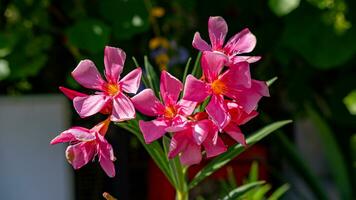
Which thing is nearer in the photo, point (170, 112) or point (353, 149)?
point (170, 112)

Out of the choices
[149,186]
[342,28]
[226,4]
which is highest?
[226,4]

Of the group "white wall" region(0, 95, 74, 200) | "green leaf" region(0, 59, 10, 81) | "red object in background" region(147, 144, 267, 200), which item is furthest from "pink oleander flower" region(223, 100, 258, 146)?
"red object in background" region(147, 144, 267, 200)

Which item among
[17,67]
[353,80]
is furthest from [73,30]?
[353,80]

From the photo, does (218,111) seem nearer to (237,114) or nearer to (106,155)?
(237,114)

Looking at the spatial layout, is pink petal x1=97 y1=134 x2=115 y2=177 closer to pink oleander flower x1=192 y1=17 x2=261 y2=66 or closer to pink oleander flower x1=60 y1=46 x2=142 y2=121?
pink oleander flower x1=60 y1=46 x2=142 y2=121

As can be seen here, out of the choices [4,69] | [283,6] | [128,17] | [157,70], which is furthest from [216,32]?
[157,70]

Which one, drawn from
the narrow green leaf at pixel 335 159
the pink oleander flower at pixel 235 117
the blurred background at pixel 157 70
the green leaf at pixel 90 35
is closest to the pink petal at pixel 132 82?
the pink oleander flower at pixel 235 117

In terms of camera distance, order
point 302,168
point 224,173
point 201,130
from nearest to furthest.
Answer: point 201,130, point 302,168, point 224,173

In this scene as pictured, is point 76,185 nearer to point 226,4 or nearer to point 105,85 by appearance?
point 226,4
